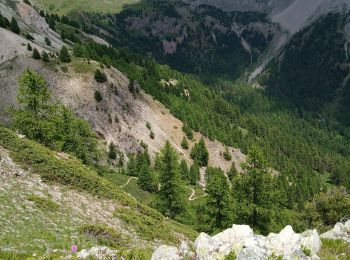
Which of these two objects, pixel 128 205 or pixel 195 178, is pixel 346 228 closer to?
pixel 128 205

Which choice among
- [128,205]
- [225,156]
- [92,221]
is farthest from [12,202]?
[225,156]

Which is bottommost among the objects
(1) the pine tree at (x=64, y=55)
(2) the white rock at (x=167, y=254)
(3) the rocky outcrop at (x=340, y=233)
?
(2) the white rock at (x=167, y=254)

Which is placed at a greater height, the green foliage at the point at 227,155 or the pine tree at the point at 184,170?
the green foliage at the point at 227,155

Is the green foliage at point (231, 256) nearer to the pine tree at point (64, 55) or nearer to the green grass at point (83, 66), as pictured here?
the green grass at point (83, 66)

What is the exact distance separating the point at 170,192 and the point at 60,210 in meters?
31.5

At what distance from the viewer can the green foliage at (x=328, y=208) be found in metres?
75.9

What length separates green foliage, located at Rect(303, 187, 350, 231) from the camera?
7588 cm

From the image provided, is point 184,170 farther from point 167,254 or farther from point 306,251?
point 306,251

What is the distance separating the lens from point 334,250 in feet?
68.1

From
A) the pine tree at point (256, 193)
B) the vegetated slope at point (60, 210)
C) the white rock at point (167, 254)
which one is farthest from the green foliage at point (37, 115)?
the white rock at point (167, 254)

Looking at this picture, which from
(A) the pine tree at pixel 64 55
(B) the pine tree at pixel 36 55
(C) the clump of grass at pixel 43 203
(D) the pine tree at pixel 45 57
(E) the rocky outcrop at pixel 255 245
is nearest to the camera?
(E) the rocky outcrop at pixel 255 245

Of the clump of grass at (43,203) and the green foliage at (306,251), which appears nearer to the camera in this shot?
the green foliage at (306,251)

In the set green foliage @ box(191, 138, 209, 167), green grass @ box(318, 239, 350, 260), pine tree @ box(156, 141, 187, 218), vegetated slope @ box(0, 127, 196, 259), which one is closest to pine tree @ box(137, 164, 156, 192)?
pine tree @ box(156, 141, 187, 218)

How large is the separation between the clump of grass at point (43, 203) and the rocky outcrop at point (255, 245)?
58.9ft
